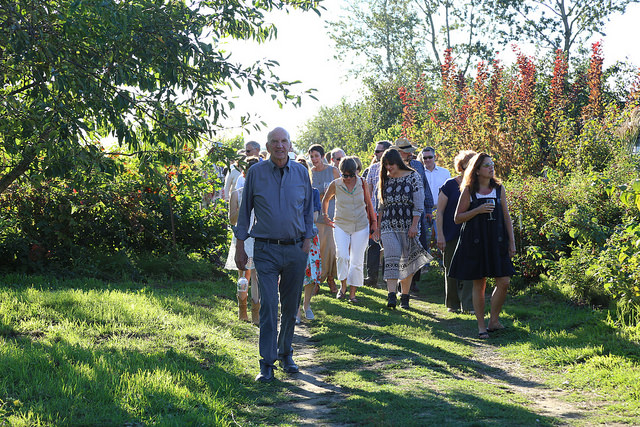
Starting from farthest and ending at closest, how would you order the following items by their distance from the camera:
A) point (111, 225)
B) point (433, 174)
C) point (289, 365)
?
point (433, 174)
point (111, 225)
point (289, 365)

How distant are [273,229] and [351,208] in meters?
4.26

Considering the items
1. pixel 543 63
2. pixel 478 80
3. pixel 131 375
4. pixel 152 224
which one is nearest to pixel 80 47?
pixel 131 375

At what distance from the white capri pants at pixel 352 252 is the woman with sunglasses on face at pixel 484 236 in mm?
2396

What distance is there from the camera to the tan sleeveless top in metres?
10.6

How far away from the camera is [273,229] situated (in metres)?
6.48

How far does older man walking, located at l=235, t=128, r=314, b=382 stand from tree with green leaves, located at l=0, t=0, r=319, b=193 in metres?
0.88

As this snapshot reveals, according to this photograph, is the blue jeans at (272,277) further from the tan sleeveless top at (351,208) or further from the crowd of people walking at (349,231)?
the tan sleeveless top at (351,208)

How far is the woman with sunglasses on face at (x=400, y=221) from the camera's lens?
33.0 ft

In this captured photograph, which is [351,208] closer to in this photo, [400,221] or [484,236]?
[400,221]

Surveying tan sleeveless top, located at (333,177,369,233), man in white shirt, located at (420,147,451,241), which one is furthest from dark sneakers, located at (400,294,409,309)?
man in white shirt, located at (420,147,451,241)

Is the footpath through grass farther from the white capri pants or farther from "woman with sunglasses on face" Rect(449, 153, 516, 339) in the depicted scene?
the white capri pants

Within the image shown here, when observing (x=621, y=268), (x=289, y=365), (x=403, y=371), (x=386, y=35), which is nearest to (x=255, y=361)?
(x=289, y=365)

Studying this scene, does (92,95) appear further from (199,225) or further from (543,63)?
(543,63)

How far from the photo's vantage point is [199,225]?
13180 millimetres
